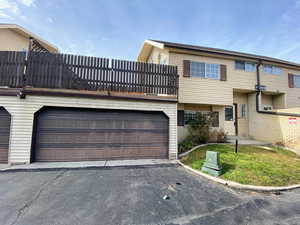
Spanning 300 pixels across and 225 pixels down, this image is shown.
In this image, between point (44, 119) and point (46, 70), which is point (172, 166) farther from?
point (46, 70)

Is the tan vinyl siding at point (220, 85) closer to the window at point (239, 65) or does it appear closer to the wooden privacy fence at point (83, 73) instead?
the window at point (239, 65)

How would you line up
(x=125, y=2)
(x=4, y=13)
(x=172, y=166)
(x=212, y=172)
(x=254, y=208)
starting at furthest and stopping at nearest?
(x=125, y=2), (x=4, y=13), (x=172, y=166), (x=212, y=172), (x=254, y=208)

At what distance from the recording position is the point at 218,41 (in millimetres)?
12203

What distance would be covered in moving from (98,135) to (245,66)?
10.9 metres

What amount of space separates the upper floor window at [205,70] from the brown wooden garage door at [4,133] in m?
9.60

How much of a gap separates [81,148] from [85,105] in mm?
1906

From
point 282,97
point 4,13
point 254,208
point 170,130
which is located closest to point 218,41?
point 282,97

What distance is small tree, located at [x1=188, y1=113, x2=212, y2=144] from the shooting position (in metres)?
7.86

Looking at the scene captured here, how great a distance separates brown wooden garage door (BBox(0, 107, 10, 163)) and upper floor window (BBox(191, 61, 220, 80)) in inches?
378

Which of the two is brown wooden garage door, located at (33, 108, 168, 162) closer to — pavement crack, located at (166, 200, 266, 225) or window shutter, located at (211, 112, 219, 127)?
pavement crack, located at (166, 200, 266, 225)

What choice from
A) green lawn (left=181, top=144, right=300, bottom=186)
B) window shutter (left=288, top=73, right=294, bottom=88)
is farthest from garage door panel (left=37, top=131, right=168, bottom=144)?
window shutter (left=288, top=73, right=294, bottom=88)

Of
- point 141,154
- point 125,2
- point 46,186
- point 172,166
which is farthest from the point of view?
point 125,2

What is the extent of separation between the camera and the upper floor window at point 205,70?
28.1 ft

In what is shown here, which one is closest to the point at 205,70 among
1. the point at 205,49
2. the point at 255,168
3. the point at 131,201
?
the point at 205,49
